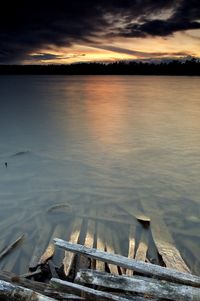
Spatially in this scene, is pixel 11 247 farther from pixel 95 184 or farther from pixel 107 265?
pixel 95 184

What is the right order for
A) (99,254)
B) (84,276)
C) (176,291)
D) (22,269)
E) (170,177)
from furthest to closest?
(170,177) < (22,269) < (99,254) < (84,276) < (176,291)

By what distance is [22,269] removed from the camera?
5.00 metres

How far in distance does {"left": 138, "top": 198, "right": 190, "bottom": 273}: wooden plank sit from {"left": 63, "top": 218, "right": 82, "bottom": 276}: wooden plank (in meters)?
1.51

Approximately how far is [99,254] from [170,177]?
622 centimetres

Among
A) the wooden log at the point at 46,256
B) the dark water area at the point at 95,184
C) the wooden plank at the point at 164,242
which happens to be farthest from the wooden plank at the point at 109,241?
the wooden log at the point at 46,256

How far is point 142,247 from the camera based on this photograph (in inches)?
208

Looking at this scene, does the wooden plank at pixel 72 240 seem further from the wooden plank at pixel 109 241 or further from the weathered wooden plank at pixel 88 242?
the wooden plank at pixel 109 241

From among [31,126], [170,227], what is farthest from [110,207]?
[31,126]

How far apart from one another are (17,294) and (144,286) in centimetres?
138

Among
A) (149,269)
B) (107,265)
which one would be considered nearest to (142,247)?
(107,265)

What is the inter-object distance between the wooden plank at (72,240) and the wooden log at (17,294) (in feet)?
3.68

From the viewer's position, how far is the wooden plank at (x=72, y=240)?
14.3ft

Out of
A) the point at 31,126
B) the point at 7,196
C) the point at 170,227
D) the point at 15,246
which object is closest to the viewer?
the point at 15,246

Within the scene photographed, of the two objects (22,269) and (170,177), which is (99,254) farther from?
(170,177)
